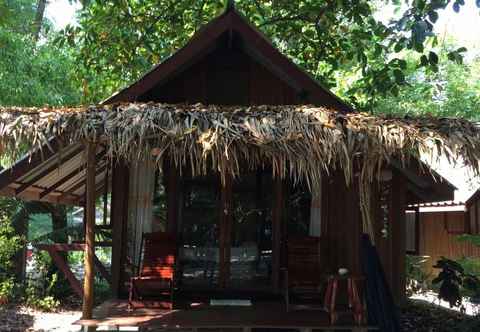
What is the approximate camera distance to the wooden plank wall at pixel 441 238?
14.3 meters

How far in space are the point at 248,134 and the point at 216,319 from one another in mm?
2188

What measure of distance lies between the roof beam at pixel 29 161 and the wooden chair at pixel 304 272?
3.07m

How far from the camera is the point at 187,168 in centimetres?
767

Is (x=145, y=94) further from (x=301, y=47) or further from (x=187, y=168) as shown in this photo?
(x=301, y=47)

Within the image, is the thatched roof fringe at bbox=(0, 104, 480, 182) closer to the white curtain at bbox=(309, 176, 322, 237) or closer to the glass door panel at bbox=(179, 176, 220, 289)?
the white curtain at bbox=(309, 176, 322, 237)

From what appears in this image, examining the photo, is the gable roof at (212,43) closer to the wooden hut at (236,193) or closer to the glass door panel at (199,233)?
the wooden hut at (236,193)

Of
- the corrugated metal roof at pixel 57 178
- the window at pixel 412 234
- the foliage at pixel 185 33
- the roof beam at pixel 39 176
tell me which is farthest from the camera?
the window at pixel 412 234

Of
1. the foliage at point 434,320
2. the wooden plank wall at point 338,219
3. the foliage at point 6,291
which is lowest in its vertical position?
the foliage at point 434,320

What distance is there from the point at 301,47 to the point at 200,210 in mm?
5881

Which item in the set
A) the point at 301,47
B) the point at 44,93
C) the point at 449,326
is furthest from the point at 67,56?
the point at 449,326

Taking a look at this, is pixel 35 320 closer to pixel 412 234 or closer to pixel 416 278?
pixel 416 278

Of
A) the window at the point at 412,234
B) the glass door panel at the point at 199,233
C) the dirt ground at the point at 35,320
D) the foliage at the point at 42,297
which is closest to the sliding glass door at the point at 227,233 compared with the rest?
the glass door panel at the point at 199,233

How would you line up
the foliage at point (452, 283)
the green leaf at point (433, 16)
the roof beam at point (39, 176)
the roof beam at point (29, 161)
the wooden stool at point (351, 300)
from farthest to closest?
the foliage at point (452, 283)
the roof beam at point (39, 176)
the green leaf at point (433, 16)
the wooden stool at point (351, 300)
the roof beam at point (29, 161)

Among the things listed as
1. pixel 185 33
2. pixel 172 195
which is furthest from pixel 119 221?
pixel 185 33
